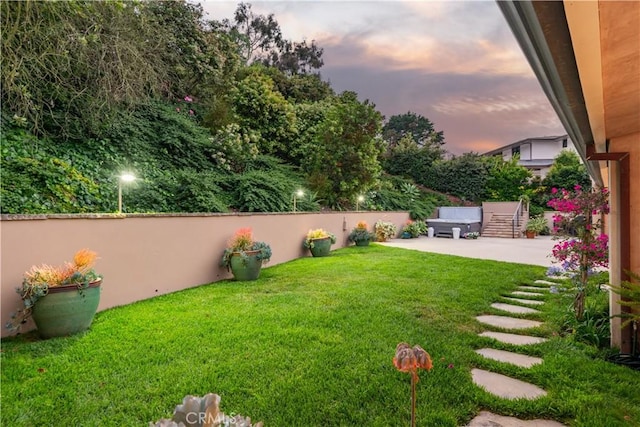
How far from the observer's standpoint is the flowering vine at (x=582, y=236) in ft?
12.3

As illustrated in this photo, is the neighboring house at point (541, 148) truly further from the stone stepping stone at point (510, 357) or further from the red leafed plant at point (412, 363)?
the red leafed plant at point (412, 363)

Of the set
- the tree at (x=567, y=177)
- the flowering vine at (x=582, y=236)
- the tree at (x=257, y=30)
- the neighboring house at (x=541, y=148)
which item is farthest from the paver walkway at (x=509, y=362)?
the neighboring house at (x=541, y=148)

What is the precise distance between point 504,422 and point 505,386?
0.48m

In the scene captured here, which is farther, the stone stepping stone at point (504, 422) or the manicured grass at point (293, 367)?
the manicured grass at point (293, 367)

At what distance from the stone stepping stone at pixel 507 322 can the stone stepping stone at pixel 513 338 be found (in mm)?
262

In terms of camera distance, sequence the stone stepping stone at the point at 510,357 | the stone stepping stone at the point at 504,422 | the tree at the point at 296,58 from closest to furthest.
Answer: the stone stepping stone at the point at 504,422, the stone stepping stone at the point at 510,357, the tree at the point at 296,58

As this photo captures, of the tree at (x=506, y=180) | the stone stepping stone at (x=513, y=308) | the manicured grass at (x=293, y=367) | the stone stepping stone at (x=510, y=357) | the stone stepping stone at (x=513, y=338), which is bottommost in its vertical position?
the stone stepping stone at (x=513, y=308)

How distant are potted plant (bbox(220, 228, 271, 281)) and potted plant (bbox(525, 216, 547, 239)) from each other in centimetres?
1305

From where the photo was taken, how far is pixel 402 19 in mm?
5270

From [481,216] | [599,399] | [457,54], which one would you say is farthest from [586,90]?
[481,216]

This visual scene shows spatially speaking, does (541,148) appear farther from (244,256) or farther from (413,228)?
(244,256)

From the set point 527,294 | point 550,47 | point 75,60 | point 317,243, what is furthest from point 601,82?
point 317,243

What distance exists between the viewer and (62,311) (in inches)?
128

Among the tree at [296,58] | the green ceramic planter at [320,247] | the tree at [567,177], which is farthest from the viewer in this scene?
the tree at [296,58]
